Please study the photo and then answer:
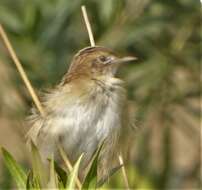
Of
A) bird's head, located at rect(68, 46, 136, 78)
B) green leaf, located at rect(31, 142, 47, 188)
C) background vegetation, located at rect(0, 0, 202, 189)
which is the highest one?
green leaf, located at rect(31, 142, 47, 188)

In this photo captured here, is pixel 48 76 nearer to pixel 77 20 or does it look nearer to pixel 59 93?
pixel 77 20

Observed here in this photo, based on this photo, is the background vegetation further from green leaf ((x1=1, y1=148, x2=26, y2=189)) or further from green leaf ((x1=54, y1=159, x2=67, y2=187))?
green leaf ((x1=1, y1=148, x2=26, y2=189))

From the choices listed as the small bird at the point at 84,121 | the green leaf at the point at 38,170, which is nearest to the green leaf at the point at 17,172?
the green leaf at the point at 38,170

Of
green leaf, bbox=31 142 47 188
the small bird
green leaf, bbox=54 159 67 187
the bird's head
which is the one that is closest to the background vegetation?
the bird's head

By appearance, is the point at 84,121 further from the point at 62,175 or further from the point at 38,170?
the point at 38,170

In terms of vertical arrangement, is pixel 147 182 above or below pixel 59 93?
below

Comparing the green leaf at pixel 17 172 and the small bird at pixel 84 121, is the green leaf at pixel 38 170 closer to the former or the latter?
the green leaf at pixel 17 172

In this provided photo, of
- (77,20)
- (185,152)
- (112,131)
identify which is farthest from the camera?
(185,152)

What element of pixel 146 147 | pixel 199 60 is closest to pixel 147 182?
pixel 146 147
